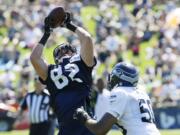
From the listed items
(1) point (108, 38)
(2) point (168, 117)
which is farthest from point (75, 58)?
(1) point (108, 38)

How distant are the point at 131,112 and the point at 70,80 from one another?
132 cm

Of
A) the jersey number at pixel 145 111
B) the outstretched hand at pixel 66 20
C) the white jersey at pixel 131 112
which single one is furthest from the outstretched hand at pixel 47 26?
the jersey number at pixel 145 111

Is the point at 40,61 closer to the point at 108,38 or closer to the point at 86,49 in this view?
the point at 86,49

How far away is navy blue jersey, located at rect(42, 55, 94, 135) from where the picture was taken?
741 centimetres

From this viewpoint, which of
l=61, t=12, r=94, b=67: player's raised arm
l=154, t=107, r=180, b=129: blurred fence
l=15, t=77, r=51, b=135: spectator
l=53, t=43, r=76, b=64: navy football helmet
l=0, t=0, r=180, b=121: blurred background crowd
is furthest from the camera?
l=0, t=0, r=180, b=121: blurred background crowd

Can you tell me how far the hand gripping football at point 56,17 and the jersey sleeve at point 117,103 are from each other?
4.81 feet

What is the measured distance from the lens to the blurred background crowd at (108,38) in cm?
2002

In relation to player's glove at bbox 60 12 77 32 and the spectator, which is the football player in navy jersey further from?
the spectator

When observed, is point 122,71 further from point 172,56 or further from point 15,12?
point 15,12

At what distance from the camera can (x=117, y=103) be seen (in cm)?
621

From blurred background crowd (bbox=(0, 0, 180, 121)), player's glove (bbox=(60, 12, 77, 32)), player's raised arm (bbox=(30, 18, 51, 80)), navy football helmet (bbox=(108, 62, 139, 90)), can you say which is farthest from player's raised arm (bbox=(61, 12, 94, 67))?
blurred background crowd (bbox=(0, 0, 180, 121))

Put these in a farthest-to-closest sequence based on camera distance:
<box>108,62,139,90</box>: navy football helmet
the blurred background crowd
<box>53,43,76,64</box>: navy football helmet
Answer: the blurred background crowd, <box>53,43,76,64</box>: navy football helmet, <box>108,62,139,90</box>: navy football helmet

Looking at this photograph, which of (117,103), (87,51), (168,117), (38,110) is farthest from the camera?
(168,117)

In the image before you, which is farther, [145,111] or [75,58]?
[75,58]
